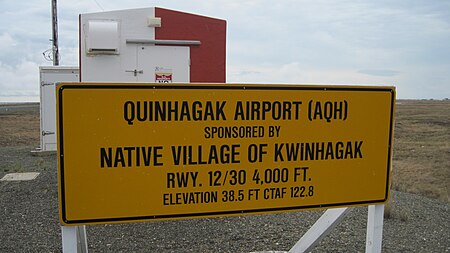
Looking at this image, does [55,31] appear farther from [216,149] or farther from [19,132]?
[216,149]

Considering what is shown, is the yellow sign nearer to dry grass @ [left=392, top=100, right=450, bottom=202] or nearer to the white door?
dry grass @ [left=392, top=100, right=450, bottom=202]

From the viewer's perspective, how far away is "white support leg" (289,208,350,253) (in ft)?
11.1

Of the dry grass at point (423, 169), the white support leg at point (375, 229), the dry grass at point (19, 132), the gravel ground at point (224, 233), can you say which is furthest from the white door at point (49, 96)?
the white support leg at point (375, 229)

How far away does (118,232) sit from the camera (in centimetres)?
540

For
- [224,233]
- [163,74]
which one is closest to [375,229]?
[224,233]

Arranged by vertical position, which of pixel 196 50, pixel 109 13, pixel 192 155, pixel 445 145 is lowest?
pixel 445 145

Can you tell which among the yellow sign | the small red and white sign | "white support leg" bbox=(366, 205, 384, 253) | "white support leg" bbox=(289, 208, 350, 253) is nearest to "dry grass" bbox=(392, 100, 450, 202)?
the small red and white sign

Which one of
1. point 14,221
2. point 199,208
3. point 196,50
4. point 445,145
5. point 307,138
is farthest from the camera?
point 445,145

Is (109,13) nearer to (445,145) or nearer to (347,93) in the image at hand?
(347,93)

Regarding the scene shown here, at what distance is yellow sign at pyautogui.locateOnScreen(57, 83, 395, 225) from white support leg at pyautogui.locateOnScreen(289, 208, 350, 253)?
31 cm

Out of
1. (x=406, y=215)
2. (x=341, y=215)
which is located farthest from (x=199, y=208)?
(x=406, y=215)

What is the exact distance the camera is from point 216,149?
2.80m

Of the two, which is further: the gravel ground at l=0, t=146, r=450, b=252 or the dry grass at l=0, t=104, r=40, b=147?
the dry grass at l=0, t=104, r=40, b=147

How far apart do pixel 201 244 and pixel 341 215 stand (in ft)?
6.95
